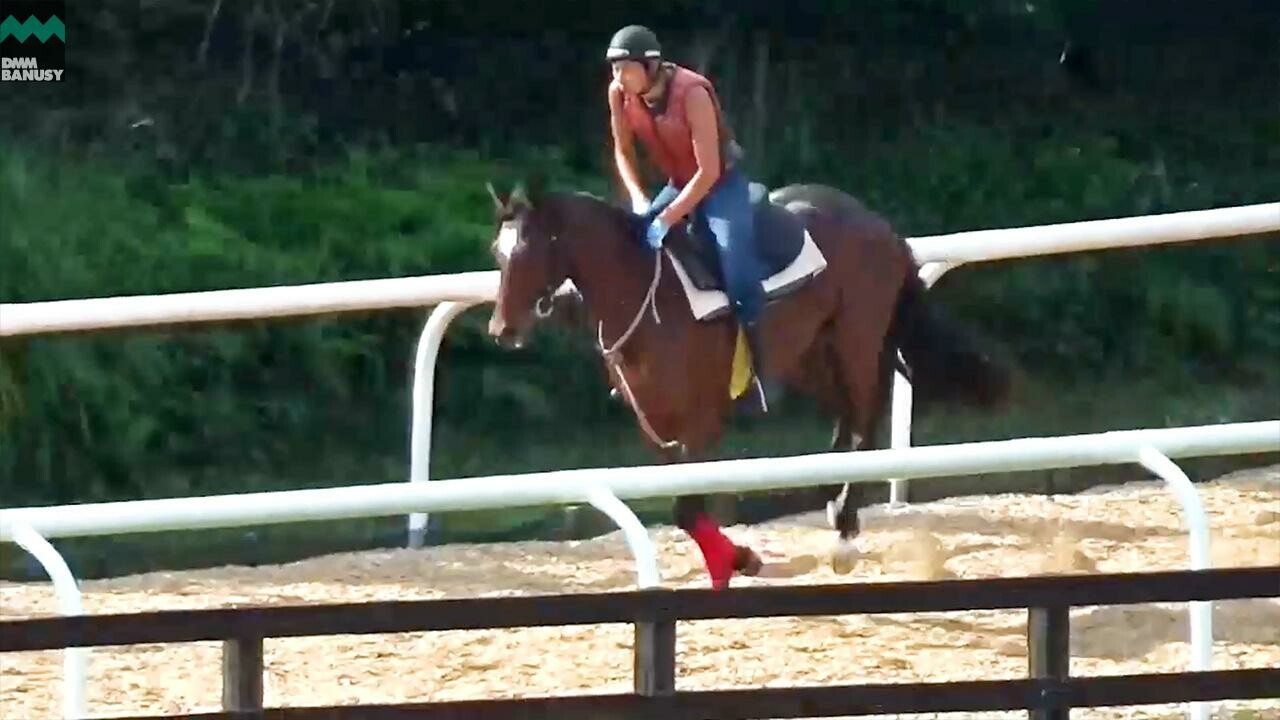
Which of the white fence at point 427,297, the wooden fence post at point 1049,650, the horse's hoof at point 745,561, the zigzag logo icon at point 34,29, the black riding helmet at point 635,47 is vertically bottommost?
the horse's hoof at point 745,561

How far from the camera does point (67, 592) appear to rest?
11.2 ft

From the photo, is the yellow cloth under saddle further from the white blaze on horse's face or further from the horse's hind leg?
the white blaze on horse's face

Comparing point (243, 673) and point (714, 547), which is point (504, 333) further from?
point (243, 673)

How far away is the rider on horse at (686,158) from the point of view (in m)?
5.52

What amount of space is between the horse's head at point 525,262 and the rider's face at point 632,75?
364mm

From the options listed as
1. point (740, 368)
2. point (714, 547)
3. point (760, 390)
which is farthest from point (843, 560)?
point (714, 547)

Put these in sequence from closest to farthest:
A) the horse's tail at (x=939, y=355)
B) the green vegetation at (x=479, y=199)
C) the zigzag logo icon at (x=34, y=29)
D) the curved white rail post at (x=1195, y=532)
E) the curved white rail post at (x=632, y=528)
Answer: the curved white rail post at (x=632, y=528)
the curved white rail post at (x=1195, y=532)
the horse's tail at (x=939, y=355)
the green vegetation at (x=479, y=199)
the zigzag logo icon at (x=34, y=29)

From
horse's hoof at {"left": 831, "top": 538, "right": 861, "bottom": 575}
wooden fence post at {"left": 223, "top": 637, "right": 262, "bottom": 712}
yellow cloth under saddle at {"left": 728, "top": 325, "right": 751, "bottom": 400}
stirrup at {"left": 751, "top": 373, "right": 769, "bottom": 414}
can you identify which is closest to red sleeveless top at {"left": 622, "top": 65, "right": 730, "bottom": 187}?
yellow cloth under saddle at {"left": 728, "top": 325, "right": 751, "bottom": 400}

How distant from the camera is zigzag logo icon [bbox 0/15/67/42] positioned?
11492mm

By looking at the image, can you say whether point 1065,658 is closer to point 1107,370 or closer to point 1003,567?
point 1003,567

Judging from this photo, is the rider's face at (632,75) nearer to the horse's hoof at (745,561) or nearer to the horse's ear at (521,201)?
the horse's ear at (521,201)

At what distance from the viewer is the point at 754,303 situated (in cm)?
580

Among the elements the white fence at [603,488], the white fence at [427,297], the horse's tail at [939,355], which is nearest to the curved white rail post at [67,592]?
the white fence at [603,488]

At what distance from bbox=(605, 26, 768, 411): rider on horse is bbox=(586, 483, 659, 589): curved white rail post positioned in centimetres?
218
